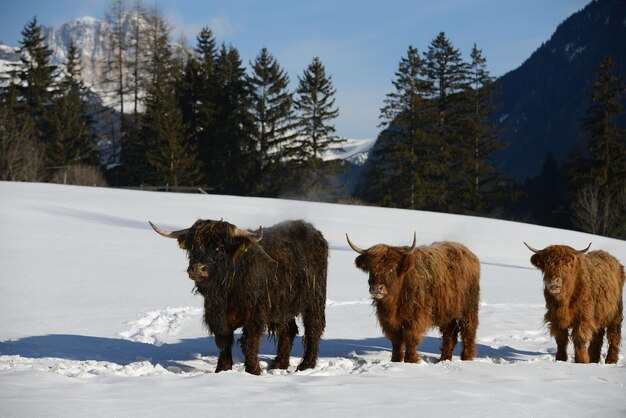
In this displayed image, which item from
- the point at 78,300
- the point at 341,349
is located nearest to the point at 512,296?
the point at 341,349

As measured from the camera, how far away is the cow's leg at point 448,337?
777cm

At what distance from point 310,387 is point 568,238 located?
818 inches

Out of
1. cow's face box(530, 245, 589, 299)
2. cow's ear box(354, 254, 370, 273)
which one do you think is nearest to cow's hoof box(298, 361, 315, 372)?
cow's ear box(354, 254, 370, 273)

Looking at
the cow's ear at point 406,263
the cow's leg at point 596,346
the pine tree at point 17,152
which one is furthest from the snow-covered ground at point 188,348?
the pine tree at point 17,152

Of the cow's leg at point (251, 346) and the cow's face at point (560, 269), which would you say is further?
the cow's face at point (560, 269)

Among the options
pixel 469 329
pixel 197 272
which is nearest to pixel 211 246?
A: pixel 197 272

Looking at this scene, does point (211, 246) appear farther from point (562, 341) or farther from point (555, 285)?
point (562, 341)

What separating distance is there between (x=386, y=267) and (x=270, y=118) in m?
35.7

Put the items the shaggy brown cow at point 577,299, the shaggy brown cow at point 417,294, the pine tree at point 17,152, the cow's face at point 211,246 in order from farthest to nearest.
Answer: the pine tree at point 17,152 < the shaggy brown cow at point 577,299 < the shaggy brown cow at point 417,294 < the cow's face at point 211,246

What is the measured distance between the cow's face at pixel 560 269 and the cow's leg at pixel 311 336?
2.71 m

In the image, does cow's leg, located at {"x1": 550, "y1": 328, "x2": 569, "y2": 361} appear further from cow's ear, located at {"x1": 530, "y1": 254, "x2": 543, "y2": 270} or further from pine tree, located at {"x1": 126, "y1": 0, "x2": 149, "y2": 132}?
pine tree, located at {"x1": 126, "y1": 0, "x2": 149, "y2": 132}

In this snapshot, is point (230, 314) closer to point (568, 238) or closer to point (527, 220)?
point (568, 238)

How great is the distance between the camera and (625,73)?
87.4m

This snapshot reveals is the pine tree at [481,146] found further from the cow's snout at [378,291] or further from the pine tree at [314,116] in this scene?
the cow's snout at [378,291]
